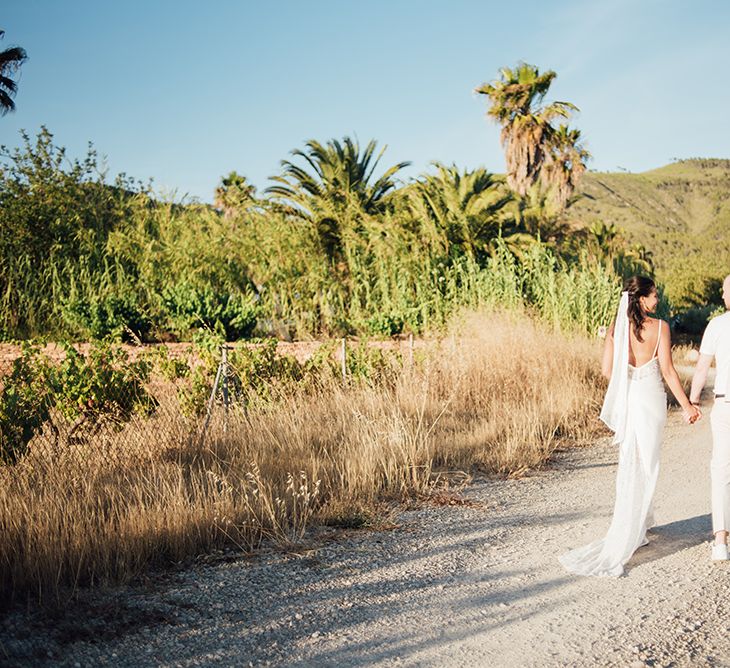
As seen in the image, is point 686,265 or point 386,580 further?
point 686,265

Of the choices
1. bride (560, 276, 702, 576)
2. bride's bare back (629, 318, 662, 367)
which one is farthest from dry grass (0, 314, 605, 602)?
bride's bare back (629, 318, 662, 367)

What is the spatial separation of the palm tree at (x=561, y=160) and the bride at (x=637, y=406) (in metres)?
26.7

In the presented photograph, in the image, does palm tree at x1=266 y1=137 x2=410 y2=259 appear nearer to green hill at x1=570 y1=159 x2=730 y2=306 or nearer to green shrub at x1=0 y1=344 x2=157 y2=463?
green shrub at x1=0 y1=344 x2=157 y2=463

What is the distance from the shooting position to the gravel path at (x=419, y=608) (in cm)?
361

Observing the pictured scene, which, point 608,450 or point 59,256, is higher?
point 59,256

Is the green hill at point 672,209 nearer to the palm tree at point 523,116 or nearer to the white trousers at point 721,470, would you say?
the palm tree at point 523,116

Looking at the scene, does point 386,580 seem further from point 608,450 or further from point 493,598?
point 608,450

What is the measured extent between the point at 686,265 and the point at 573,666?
68.2 m

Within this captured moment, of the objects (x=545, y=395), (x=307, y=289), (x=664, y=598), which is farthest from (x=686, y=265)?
(x=664, y=598)

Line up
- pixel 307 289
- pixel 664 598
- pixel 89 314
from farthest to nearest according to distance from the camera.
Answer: pixel 307 289, pixel 89 314, pixel 664 598

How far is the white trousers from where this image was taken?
16.3 ft

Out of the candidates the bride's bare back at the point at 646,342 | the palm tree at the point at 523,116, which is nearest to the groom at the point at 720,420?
the bride's bare back at the point at 646,342

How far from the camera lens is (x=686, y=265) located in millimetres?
65812

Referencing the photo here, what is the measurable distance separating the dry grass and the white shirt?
8.47 ft
